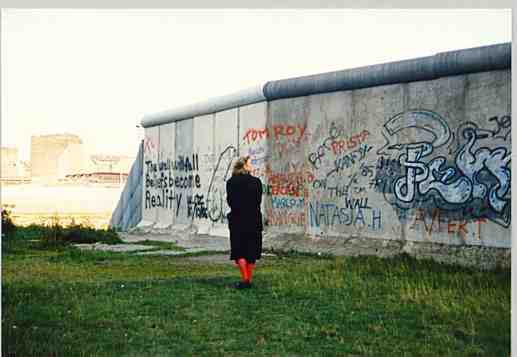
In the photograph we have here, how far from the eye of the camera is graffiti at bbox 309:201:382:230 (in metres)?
11.5

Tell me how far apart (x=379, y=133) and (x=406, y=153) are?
26.2 inches

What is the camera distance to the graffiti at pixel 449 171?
9.80m

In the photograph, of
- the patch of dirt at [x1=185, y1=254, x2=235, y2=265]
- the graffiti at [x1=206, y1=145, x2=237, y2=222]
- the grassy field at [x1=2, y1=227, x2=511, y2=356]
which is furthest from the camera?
the graffiti at [x1=206, y1=145, x2=237, y2=222]

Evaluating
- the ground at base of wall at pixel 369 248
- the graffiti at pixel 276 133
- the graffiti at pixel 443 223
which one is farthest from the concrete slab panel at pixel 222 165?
the graffiti at pixel 443 223

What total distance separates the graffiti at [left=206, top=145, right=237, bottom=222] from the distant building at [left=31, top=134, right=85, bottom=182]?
29.5m

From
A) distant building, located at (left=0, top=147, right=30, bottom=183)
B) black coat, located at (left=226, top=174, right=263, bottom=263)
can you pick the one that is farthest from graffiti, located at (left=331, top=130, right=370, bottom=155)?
distant building, located at (left=0, top=147, right=30, bottom=183)

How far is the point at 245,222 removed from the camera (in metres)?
8.43

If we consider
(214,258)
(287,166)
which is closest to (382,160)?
(287,166)

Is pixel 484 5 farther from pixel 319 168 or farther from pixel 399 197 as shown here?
pixel 319 168

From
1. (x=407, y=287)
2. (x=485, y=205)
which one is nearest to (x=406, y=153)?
(x=485, y=205)

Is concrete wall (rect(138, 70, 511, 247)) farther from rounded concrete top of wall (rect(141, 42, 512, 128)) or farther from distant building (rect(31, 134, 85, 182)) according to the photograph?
distant building (rect(31, 134, 85, 182))

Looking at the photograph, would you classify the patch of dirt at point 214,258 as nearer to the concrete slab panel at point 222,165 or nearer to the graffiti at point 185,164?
the concrete slab panel at point 222,165

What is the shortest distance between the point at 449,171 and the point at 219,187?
20.0 ft

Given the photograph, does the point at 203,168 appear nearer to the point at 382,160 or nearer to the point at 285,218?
the point at 285,218
